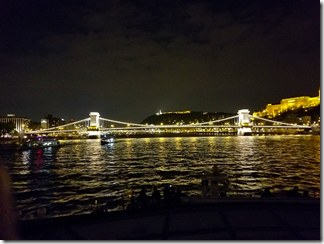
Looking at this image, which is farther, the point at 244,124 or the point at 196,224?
the point at 244,124

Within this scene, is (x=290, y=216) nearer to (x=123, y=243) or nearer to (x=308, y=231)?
(x=308, y=231)

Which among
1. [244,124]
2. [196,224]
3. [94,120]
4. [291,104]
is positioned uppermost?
[291,104]

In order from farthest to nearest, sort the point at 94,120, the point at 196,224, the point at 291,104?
the point at 291,104 → the point at 94,120 → the point at 196,224

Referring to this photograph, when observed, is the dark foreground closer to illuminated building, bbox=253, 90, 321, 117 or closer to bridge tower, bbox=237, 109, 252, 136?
bridge tower, bbox=237, 109, 252, 136

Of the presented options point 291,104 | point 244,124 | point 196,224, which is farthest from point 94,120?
point 291,104

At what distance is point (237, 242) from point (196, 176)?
12692 millimetres

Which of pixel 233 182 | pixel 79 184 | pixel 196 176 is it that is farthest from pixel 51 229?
pixel 196 176

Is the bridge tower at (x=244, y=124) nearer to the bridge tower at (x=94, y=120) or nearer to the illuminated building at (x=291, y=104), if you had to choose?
the illuminated building at (x=291, y=104)

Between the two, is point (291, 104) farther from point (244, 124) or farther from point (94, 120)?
point (94, 120)

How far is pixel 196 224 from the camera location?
163 inches

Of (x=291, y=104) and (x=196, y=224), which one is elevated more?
(x=291, y=104)

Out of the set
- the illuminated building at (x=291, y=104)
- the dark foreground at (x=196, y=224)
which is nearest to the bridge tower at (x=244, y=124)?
the illuminated building at (x=291, y=104)

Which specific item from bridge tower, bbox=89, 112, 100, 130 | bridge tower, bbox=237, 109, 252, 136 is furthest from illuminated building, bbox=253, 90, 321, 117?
bridge tower, bbox=89, 112, 100, 130

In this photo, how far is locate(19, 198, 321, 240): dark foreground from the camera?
376 cm
